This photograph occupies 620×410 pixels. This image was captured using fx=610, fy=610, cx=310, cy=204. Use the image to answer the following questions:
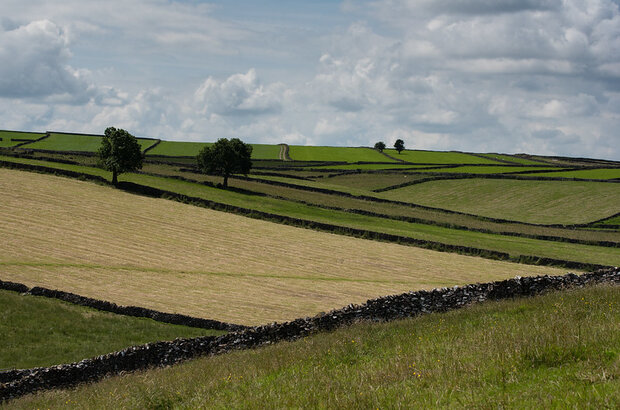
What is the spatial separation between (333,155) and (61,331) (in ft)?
474

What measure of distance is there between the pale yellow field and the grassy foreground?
14.6m

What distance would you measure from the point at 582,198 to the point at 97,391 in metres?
97.9

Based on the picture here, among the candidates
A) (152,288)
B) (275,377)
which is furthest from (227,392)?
(152,288)

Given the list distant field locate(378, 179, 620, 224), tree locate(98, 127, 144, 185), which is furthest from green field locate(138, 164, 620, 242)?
tree locate(98, 127, 144, 185)

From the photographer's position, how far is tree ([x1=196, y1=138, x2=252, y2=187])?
9362 centimetres

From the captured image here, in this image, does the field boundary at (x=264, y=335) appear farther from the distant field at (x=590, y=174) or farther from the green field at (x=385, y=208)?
the distant field at (x=590, y=174)

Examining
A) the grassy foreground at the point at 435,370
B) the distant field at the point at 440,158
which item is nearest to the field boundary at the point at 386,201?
the distant field at the point at 440,158

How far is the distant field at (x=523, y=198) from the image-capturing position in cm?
9194

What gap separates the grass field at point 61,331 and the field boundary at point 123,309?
1.23 ft

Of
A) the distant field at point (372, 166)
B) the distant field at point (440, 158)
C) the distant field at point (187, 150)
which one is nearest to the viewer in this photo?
the distant field at point (372, 166)

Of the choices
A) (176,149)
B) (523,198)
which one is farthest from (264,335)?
(176,149)

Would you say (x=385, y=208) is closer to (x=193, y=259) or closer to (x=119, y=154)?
(x=119, y=154)

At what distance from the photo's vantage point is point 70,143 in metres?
156

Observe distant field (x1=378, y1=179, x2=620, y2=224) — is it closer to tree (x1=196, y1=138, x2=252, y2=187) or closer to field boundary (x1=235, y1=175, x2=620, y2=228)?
field boundary (x1=235, y1=175, x2=620, y2=228)
